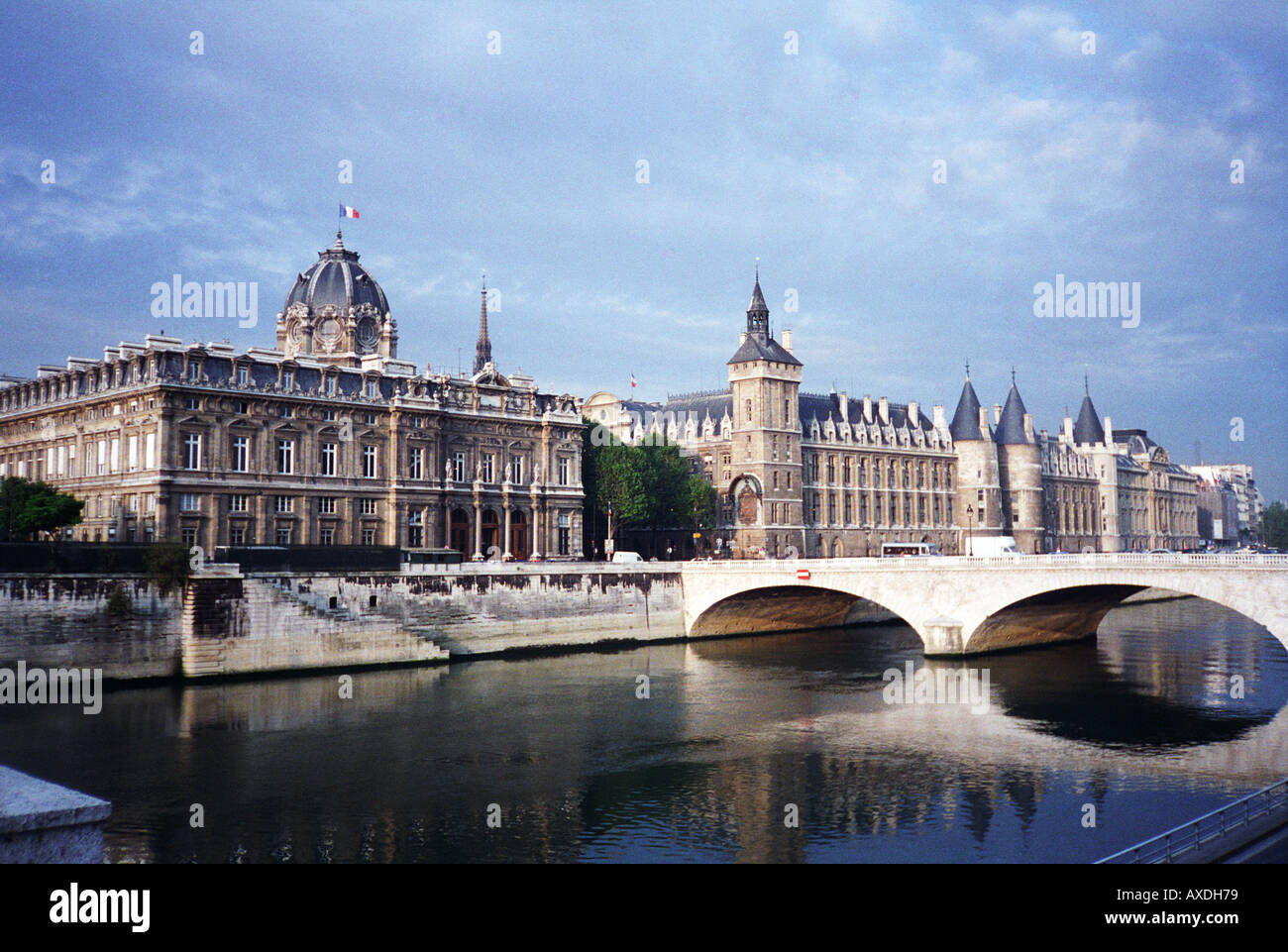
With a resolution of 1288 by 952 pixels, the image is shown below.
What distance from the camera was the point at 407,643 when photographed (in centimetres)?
6288

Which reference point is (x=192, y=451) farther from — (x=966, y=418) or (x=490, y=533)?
(x=966, y=418)

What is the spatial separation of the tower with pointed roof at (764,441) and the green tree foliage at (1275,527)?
94.3 m

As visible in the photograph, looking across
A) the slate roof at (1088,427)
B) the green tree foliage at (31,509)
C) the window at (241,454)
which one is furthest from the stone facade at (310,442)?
the slate roof at (1088,427)

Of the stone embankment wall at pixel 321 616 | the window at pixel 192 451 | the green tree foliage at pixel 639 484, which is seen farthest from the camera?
the green tree foliage at pixel 639 484

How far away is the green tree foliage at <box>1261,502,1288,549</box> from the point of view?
173m

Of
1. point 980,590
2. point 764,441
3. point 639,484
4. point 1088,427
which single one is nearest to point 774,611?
point 980,590

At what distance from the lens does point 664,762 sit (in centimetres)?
3881

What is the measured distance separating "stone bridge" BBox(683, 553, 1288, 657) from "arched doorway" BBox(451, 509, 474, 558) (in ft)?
54.8

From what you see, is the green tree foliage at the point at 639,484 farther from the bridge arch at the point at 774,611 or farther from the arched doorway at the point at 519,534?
the bridge arch at the point at 774,611

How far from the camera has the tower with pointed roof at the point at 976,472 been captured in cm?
13762

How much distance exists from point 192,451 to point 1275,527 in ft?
547
